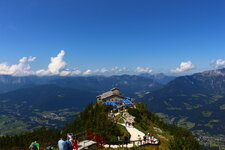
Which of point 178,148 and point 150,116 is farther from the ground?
point 178,148

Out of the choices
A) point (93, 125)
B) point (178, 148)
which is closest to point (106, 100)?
point (93, 125)

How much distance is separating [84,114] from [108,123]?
80.3 feet

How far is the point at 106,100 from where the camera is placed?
81.1 metres

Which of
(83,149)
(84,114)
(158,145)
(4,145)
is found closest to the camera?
(83,149)

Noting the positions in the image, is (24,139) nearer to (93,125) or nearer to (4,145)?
(4,145)

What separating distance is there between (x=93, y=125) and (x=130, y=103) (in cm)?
2493

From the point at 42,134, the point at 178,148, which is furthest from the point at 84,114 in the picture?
the point at 178,148

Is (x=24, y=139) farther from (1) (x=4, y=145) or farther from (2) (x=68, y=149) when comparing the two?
(2) (x=68, y=149)

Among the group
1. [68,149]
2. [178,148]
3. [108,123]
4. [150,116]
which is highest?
[68,149]

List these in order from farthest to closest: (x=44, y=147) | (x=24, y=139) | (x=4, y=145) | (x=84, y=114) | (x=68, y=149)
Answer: (x=84, y=114) < (x=24, y=139) < (x=4, y=145) < (x=44, y=147) < (x=68, y=149)

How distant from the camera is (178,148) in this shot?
69.5ft

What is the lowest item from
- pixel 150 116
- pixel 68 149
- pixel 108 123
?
pixel 150 116

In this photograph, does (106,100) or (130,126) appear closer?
(130,126)

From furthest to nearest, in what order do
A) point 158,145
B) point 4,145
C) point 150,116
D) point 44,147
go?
point 150,116 → point 4,145 → point 158,145 → point 44,147
